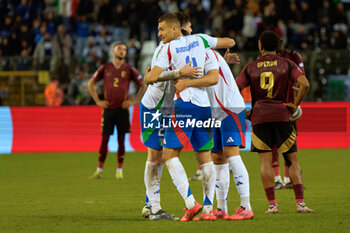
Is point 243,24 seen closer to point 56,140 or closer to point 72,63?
point 72,63

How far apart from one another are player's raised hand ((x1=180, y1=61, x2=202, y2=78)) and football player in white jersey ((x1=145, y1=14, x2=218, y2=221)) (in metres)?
0.08

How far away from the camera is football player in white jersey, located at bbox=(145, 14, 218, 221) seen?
7574 millimetres

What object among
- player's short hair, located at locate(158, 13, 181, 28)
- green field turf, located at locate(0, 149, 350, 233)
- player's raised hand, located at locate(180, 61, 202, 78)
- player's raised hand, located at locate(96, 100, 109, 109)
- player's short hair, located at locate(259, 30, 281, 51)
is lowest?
green field turf, located at locate(0, 149, 350, 233)

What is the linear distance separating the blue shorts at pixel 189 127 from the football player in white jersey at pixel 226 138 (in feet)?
1.08

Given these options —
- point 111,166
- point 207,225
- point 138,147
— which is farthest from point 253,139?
point 138,147

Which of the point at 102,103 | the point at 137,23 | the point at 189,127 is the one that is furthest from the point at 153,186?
the point at 137,23

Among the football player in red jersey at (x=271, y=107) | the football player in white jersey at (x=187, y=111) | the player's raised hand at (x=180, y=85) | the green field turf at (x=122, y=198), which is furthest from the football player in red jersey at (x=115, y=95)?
the player's raised hand at (x=180, y=85)

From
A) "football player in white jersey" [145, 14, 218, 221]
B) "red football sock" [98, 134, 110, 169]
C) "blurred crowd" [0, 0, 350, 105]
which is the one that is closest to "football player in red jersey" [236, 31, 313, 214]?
"football player in white jersey" [145, 14, 218, 221]

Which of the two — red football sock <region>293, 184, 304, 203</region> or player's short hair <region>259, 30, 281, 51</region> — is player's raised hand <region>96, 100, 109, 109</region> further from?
red football sock <region>293, 184, 304, 203</region>

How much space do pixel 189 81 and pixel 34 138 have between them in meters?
11.7

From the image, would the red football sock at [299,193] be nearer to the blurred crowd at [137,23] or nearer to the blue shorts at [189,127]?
the blue shorts at [189,127]

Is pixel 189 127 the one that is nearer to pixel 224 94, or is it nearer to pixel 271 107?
pixel 224 94

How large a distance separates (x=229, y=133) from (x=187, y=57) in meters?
0.99

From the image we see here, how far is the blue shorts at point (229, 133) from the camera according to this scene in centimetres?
797
